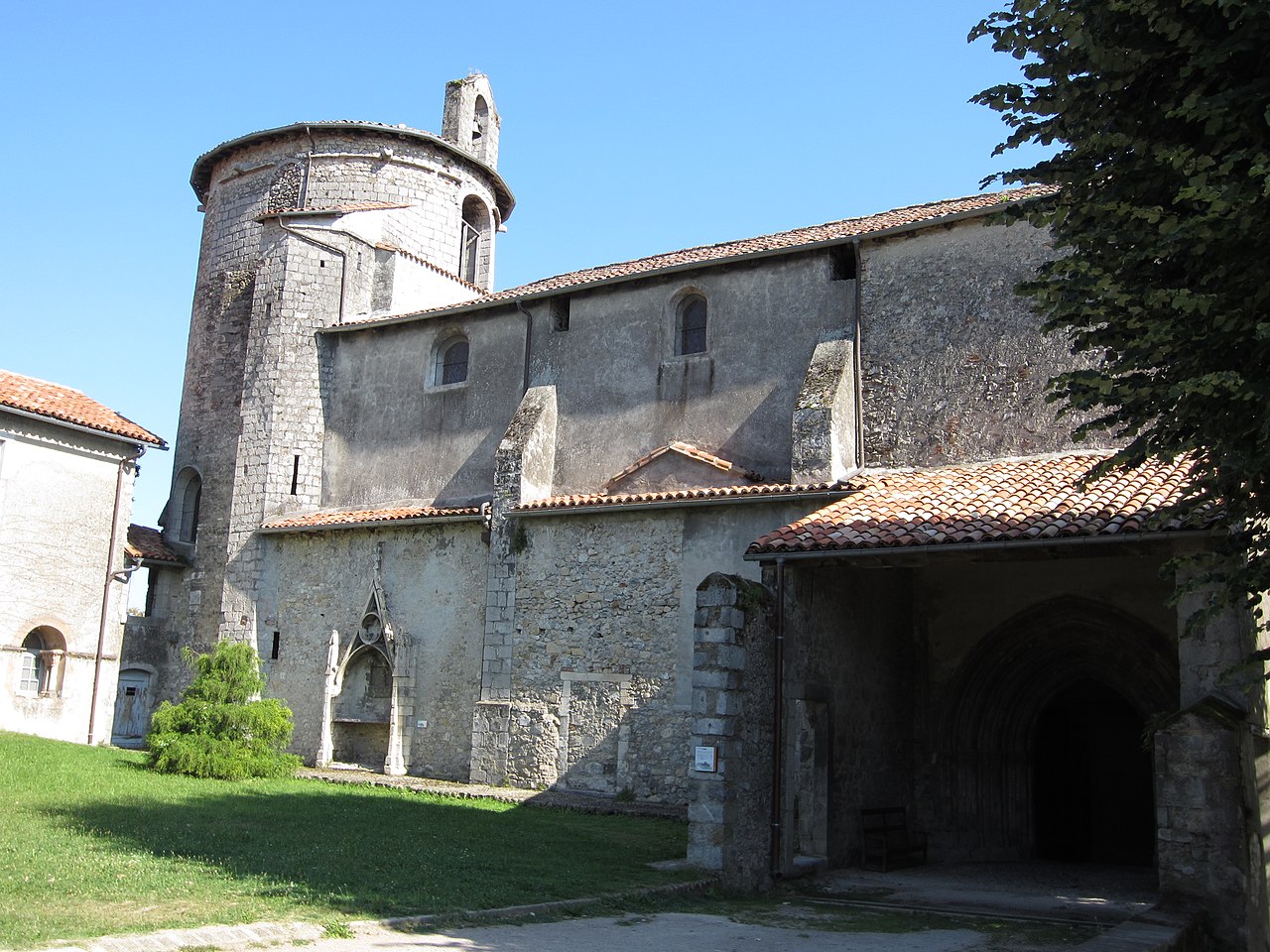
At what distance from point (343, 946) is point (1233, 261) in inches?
287

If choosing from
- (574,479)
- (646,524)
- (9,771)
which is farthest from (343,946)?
(574,479)

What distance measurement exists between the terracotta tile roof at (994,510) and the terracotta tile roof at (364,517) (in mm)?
7817

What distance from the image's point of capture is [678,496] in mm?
18047

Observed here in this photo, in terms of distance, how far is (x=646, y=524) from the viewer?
61.2 ft

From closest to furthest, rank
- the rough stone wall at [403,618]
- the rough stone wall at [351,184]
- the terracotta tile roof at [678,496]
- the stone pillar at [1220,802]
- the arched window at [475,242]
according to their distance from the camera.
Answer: the stone pillar at [1220,802] → the terracotta tile roof at [678,496] → the rough stone wall at [403,618] → the rough stone wall at [351,184] → the arched window at [475,242]

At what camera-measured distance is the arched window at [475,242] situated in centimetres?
2914

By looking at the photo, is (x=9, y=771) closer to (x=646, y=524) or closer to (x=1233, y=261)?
(x=646, y=524)

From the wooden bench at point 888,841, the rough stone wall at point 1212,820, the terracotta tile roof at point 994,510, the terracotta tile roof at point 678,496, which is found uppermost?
the terracotta tile roof at point 678,496

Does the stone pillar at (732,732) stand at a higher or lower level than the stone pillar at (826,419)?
lower

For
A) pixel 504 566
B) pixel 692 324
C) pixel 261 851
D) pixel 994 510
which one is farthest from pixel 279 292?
pixel 994 510

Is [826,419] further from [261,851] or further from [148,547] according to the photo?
[148,547]

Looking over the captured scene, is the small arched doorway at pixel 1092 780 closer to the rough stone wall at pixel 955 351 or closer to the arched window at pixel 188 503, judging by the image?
the rough stone wall at pixel 955 351

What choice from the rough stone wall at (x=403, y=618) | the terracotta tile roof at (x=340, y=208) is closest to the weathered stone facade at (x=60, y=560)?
the rough stone wall at (x=403, y=618)

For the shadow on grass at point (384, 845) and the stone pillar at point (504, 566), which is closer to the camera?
the shadow on grass at point (384, 845)
